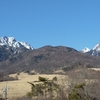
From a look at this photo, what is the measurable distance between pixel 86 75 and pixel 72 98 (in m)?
19.7

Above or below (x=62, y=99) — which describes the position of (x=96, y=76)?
above

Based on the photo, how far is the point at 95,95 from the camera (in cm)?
3556

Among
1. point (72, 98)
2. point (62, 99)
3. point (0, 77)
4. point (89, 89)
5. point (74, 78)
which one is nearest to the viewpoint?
point (72, 98)

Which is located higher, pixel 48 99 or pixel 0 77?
pixel 0 77

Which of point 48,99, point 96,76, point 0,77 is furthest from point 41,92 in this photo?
point 0,77

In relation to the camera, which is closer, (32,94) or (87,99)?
(87,99)

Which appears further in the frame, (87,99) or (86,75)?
(86,75)

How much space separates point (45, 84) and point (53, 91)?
6.15 feet

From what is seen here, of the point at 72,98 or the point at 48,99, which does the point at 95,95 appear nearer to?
→ the point at 72,98

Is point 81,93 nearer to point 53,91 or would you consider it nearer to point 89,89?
point 89,89

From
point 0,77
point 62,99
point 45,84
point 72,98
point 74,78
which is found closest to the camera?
point 72,98

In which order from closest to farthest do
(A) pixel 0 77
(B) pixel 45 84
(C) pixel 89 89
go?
(C) pixel 89 89
(B) pixel 45 84
(A) pixel 0 77

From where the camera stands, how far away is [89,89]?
3788 centimetres

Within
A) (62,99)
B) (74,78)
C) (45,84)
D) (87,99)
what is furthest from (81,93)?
(74,78)
